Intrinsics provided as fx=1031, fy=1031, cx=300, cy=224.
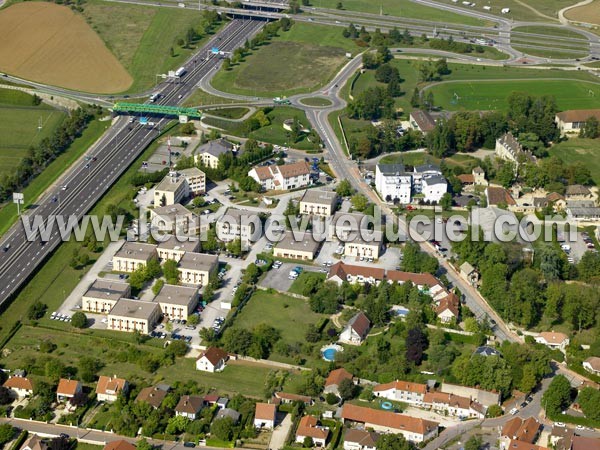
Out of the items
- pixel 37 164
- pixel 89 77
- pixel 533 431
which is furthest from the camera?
pixel 89 77

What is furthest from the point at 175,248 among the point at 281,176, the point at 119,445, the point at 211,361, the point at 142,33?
the point at 142,33

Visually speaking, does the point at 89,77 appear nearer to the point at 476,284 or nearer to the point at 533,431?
the point at 476,284

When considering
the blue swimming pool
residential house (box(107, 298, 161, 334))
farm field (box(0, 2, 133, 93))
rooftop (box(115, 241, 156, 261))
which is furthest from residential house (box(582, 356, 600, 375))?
farm field (box(0, 2, 133, 93))

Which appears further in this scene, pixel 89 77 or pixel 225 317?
pixel 89 77

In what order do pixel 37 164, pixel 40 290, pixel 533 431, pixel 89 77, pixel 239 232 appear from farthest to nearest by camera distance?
pixel 89 77
pixel 37 164
pixel 239 232
pixel 40 290
pixel 533 431

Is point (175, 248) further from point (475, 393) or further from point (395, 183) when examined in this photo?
point (475, 393)

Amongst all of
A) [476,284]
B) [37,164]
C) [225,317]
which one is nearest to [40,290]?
[225,317]
